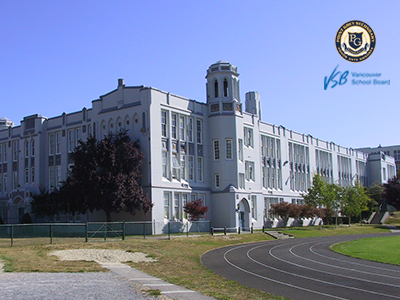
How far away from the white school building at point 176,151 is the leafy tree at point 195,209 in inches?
55.4

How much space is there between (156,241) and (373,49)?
20.6m

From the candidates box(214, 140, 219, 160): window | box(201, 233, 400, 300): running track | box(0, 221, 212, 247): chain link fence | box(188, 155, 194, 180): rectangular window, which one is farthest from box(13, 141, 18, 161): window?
box(201, 233, 400, 300): running track

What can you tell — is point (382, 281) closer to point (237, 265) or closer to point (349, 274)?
point (349, 274)

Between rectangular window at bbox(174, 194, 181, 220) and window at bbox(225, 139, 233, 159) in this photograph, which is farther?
window at bbox(225, 139, 233, 159)

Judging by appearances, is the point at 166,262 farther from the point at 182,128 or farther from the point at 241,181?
the point at 241,181

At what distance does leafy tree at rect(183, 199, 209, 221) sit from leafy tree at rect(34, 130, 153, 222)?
4973mm

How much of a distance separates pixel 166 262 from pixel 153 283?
7839mm

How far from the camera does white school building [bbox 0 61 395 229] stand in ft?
156

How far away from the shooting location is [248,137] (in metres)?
59.9

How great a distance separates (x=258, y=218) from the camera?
58.3 m

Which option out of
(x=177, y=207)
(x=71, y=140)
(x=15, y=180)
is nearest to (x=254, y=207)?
(x=177, y=207)

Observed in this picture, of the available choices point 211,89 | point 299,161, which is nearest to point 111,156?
point 211,89

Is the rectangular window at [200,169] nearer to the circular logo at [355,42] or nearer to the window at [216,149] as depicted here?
the window at [216,149]

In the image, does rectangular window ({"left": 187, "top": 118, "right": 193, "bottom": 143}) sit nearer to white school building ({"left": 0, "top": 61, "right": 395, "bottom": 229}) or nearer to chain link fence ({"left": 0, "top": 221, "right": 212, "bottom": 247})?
white school building ({"left": 0, "top": 61, "right": 395, "bottom": 229})
